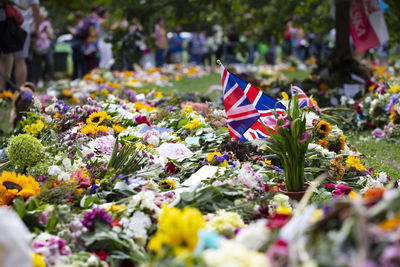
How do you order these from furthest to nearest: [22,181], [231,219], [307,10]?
[307,10] < [22,181] < [231,219]

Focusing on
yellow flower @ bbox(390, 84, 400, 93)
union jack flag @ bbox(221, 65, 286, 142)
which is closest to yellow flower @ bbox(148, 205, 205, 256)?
union jack flag @ bbox(221, 65, 286, 142)

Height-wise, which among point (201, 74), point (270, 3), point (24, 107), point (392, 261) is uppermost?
point (270, 3)

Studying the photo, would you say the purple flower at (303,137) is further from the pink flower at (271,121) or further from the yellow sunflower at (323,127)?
the yellow sunflower at (323,127)

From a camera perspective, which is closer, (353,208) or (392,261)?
(392,261)

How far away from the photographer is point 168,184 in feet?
Result: 11.3

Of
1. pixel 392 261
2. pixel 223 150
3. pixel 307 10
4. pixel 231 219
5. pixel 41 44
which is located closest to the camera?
pixel 392 261

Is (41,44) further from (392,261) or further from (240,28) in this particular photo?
(392,261)

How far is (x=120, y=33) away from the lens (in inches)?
340

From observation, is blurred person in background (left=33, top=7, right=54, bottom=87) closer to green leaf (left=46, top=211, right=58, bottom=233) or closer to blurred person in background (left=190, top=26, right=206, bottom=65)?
blurred person in background (left=190, top=26, right=206, bottom=65)

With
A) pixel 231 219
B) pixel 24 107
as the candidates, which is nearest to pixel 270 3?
pixel 24 107

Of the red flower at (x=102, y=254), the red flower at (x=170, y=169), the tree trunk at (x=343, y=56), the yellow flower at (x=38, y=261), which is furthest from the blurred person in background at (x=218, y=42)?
the yellow flower at (x=38, y=261)

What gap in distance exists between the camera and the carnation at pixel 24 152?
12.1 feet

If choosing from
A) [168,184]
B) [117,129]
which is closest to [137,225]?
[168,184]

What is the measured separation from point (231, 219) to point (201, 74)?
13.6 meters
